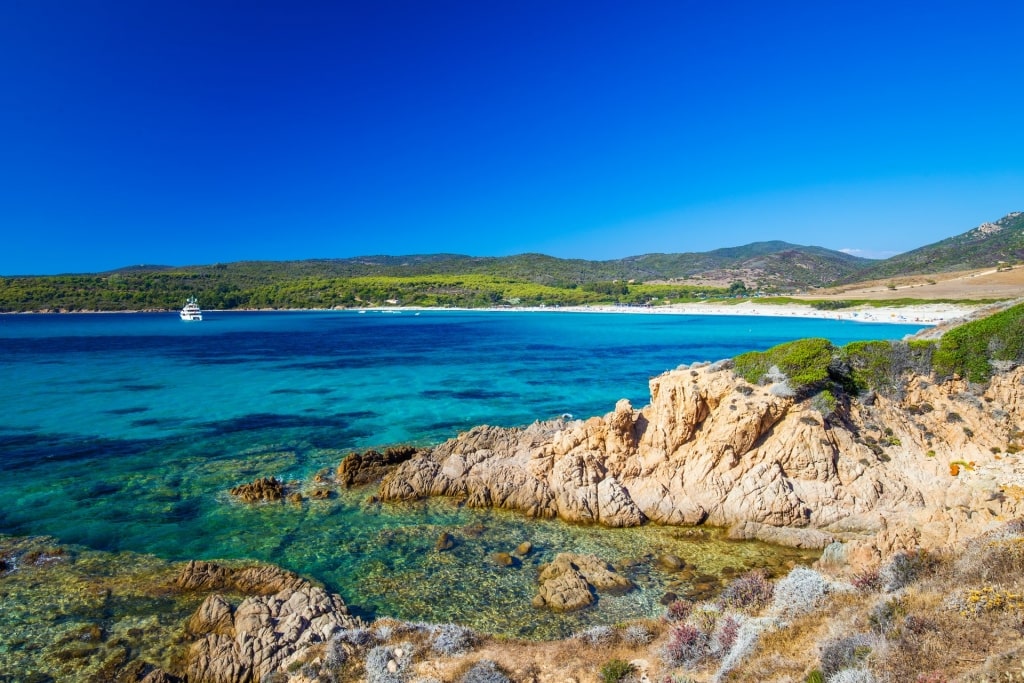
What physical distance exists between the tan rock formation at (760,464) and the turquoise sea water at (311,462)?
914 mm

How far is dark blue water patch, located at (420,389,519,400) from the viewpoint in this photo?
3034cm

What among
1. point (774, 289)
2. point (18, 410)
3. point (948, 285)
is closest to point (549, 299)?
point (774, 289)

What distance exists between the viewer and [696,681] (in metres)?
6.86

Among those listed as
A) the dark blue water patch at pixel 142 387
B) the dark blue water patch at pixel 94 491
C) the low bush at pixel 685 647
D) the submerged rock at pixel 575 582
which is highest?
the dark blue water patch at pixel 142 387

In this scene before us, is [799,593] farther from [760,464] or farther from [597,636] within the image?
[760,464]

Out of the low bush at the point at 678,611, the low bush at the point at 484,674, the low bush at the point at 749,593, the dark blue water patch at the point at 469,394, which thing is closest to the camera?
the low bush at the point at 484,674

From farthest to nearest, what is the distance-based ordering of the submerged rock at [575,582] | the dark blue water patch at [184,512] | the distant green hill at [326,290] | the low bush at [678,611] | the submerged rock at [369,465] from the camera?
the distant green hill at [326,290] < the submerged rock at [369,465] < the dark blue water patch at [184,512] < the submerged rock at [575,582] < the low bush at [678,611]

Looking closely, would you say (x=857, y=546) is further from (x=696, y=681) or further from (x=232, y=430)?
(x=232, y=430)

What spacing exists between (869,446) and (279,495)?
628 inches

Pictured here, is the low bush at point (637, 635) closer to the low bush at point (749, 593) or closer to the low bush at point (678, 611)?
the low bush at point (678, 611)

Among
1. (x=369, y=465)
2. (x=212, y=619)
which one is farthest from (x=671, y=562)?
(x=369, y=465)

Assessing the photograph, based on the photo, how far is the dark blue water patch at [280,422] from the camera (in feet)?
78.1

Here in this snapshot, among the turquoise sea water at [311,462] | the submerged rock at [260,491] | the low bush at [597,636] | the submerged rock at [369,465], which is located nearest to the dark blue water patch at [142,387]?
the turquoise sea water at [311,462]

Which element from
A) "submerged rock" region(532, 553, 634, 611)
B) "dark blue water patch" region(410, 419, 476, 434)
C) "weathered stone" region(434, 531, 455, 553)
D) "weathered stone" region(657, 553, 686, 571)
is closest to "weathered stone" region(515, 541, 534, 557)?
"submerged rock" region(532, 553, 634, 611)
